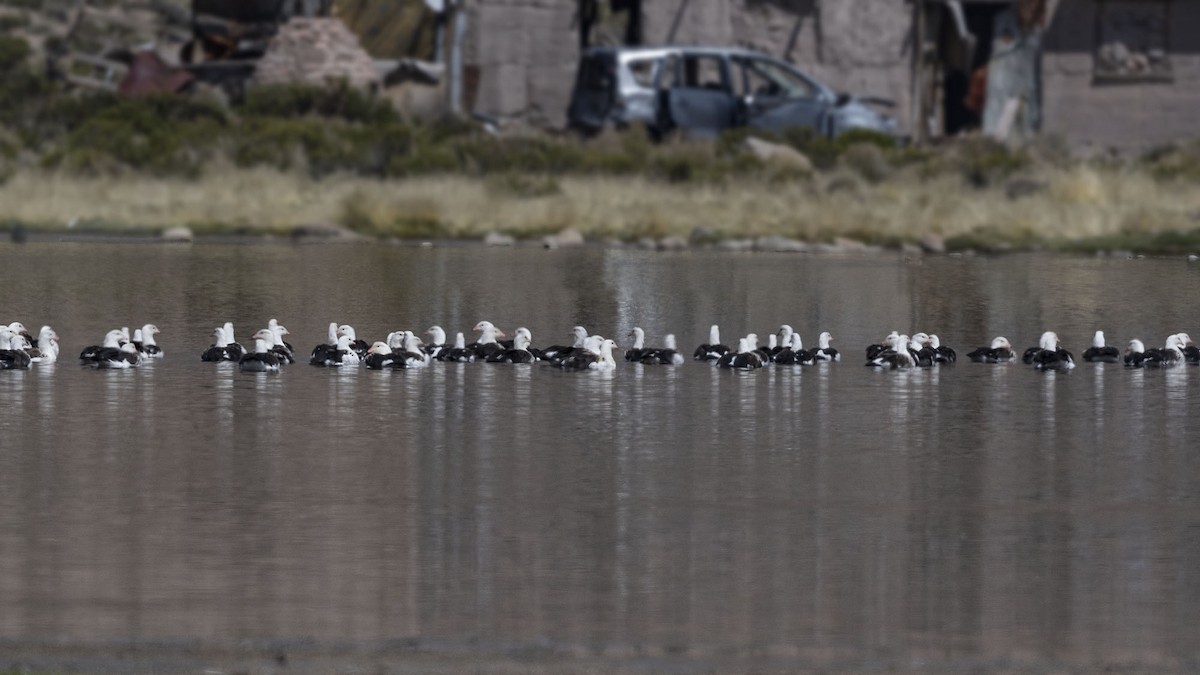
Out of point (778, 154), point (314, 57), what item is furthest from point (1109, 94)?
point (314, 57)

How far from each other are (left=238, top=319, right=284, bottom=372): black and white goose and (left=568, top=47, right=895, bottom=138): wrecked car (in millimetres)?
27617

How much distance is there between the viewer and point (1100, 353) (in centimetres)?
1878

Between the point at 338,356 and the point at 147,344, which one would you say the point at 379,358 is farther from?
the point at 147,344

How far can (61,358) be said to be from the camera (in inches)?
715

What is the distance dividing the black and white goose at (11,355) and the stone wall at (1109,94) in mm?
34919

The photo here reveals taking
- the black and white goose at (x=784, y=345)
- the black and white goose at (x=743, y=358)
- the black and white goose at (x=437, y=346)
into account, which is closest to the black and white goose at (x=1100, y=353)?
the black and white goose at (x=784, y=345)

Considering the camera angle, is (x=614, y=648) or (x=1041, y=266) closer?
(x=614, y=648)

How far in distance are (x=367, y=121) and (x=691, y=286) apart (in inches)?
939

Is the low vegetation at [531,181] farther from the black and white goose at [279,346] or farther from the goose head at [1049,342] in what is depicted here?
the black and white goose at [279,346]

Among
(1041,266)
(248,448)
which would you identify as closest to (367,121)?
(1041,266)

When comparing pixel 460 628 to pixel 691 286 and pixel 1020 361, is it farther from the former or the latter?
pixel 691 286

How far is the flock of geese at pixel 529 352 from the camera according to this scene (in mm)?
17734

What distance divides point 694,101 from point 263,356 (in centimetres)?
2899

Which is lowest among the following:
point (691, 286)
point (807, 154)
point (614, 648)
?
point (614, 648)
